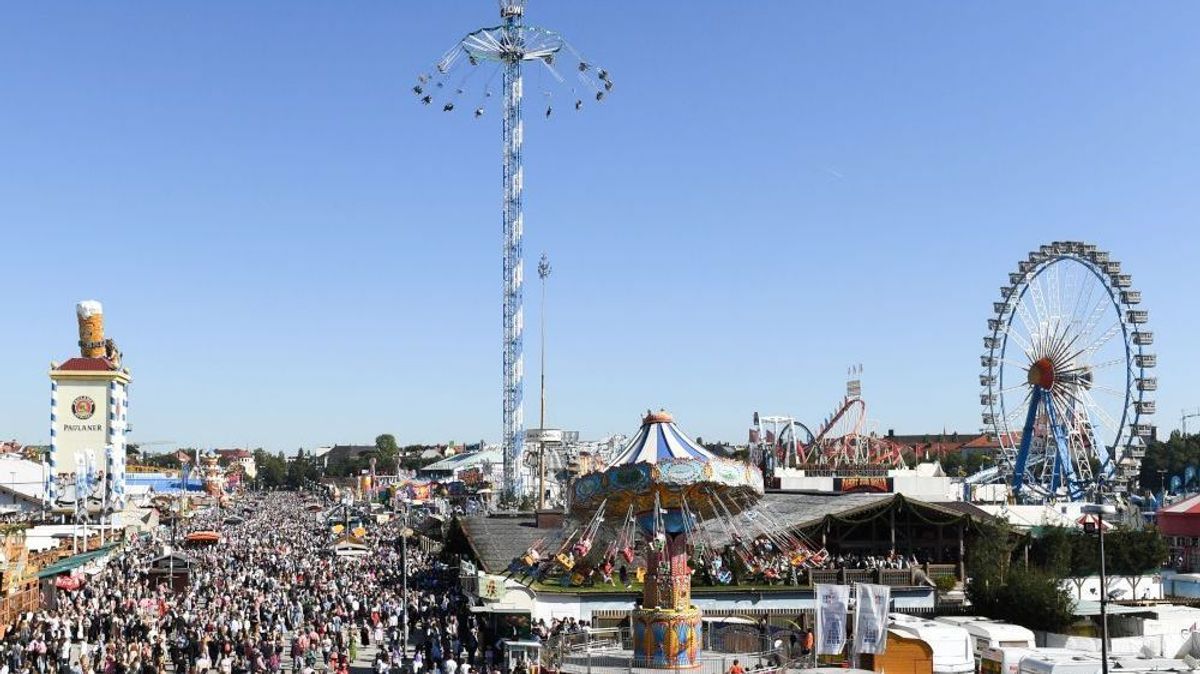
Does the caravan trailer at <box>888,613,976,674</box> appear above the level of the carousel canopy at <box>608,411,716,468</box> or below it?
below

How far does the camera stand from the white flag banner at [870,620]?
71.8 feet

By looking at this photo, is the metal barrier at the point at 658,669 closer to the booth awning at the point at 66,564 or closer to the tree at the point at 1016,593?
the tree at the point at 1016,593

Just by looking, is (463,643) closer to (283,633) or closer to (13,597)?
(283,633)

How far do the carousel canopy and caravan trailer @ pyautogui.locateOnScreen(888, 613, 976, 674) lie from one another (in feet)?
17.7

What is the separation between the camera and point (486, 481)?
112812 mm

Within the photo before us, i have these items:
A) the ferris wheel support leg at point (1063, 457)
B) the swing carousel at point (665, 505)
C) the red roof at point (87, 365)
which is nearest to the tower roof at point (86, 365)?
the red roof at point (87, 365)

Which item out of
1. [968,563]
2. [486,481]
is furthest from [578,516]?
[486,481]

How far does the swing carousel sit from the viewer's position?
969 inches

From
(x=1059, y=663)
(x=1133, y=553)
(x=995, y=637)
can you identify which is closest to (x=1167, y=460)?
(x=1133, y=553)

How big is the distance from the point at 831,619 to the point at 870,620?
2.83 ft

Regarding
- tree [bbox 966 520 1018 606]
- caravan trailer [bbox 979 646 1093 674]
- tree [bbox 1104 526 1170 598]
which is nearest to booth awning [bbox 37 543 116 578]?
caravan trailer [bbox 979 646 1093 674]

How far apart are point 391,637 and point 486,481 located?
83.7 metres

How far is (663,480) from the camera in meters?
24.7

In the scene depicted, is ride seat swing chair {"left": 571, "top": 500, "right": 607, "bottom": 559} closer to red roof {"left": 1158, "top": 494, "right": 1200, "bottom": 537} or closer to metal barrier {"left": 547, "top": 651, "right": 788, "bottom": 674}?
metal barrier {"left": 547, "top": 651, "right": 788, "bottom": 674}
